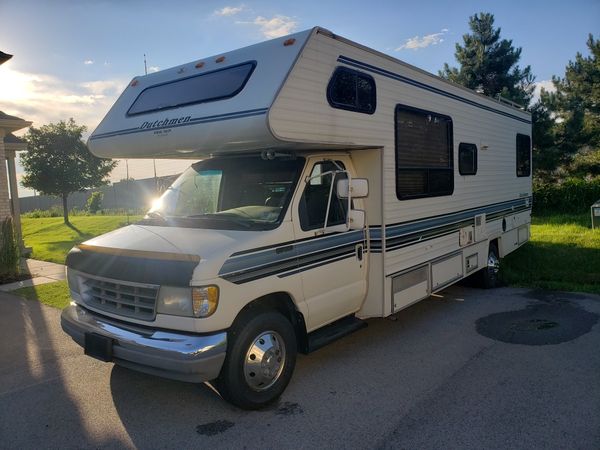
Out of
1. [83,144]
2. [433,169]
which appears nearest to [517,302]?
[433,169]

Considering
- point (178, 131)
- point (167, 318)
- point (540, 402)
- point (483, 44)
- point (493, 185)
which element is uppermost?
point (483, 44)

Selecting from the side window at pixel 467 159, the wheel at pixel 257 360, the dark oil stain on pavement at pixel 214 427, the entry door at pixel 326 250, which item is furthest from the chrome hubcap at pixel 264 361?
the side window at pixel 467 159

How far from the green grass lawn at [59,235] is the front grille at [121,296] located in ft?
22.1

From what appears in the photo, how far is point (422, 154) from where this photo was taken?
5.93 meters

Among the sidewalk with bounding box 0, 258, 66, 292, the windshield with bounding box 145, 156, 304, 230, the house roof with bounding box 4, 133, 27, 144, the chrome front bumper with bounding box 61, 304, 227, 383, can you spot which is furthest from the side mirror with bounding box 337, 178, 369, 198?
the house roof with bounding box 4, 133, 27, 144

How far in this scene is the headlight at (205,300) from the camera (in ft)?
11.6

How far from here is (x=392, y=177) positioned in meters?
5.27

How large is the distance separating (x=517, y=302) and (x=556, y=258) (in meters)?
3.12

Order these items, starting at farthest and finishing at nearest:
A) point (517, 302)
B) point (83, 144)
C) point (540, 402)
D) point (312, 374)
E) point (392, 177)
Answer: point (83, 144) < point (517, 302) < point (392, 177) < point (312, 374) < point (540, 402)

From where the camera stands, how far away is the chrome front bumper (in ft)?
11.5

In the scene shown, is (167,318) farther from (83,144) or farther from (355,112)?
(83,144)

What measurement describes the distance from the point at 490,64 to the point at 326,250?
21.1 m

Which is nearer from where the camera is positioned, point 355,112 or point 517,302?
point 355,112

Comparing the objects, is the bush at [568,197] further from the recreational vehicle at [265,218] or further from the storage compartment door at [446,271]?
the recreational vehicle at [265,218]
